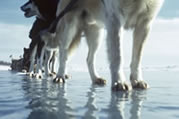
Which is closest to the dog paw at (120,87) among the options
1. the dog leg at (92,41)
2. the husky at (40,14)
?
the dog leg at (92,41)

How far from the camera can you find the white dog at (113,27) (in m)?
2.83

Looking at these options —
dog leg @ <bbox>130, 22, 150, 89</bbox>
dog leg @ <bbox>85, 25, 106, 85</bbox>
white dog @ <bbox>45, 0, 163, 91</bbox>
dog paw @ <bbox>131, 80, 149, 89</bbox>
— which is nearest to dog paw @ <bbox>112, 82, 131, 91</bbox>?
white dog @ <bbox>45, 0, 163, 91</bbox>

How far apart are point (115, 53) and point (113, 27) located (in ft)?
0.92

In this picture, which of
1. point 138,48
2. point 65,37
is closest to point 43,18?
point 65,37

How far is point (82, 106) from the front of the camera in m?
1.68

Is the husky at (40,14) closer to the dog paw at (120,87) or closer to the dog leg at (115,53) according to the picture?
the dog leg at (115,53)

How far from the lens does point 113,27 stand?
292cm

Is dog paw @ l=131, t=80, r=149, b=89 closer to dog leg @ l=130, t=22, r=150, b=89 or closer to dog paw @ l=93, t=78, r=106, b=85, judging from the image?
dog leg @ l=130, t=22, r=150, b=89

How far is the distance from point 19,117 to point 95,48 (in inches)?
135

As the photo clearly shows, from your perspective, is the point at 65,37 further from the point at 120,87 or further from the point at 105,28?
the point at 120,87

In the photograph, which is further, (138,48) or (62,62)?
(62,62)

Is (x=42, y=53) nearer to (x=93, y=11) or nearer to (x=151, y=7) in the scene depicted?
(x=93, y=11)

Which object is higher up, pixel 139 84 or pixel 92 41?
pixel 92 41

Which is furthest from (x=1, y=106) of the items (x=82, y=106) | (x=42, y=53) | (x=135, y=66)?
(x=42, y=53)
